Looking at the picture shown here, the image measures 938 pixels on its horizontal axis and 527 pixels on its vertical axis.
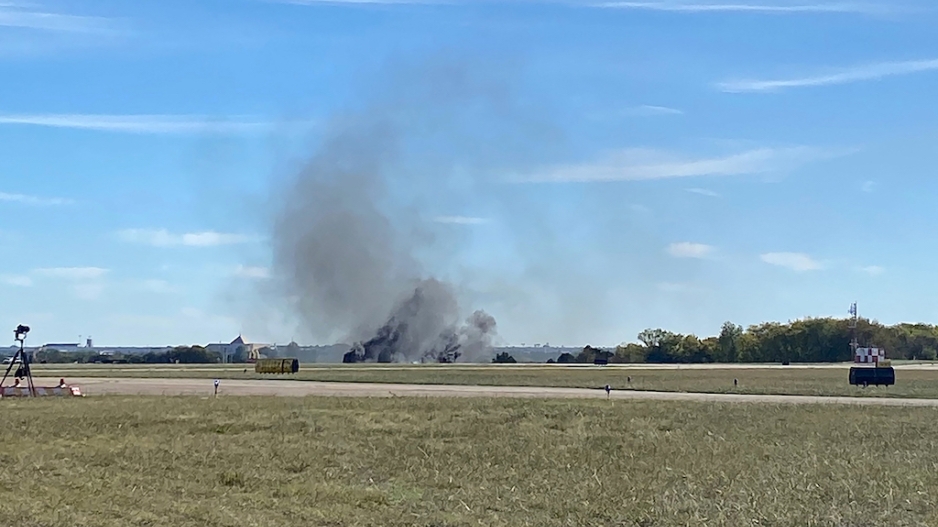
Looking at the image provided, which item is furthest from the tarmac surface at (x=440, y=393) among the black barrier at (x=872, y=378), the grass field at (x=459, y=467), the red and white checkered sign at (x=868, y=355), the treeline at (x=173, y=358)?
the treeline at (x=173, y=358)

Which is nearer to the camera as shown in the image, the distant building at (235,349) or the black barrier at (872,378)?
the black barrier at (872,378)

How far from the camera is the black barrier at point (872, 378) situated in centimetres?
5309

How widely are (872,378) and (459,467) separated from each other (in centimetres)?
4013

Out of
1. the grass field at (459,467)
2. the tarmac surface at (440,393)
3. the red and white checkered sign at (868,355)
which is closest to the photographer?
the grass field at (459,467)

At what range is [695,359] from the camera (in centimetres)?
12350

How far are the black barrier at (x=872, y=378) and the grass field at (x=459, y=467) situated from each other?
22527 millimetres

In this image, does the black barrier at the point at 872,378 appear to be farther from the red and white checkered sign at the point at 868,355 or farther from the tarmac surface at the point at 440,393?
the tarmac surface at the point at 440,393

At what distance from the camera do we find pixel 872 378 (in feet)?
174

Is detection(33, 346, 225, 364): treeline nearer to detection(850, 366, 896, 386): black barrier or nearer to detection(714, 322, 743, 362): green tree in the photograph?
detection(714, 322, 743, 362): green tree

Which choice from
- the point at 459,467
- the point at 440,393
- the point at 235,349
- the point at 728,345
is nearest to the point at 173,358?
the point at 235,349

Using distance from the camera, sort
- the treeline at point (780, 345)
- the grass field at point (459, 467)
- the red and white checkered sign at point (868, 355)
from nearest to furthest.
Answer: the grass field at point (459, 467) < the red and white checkered sign at point (868, 355) < the treeline at point (780, 345)

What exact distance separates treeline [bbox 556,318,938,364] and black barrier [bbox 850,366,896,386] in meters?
67.3

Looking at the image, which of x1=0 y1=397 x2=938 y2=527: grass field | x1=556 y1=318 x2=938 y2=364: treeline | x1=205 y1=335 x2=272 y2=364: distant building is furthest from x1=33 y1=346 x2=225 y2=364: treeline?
x1=0 y1=397 x2=938 y2=527: grass field

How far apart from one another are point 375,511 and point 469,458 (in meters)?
6.55
